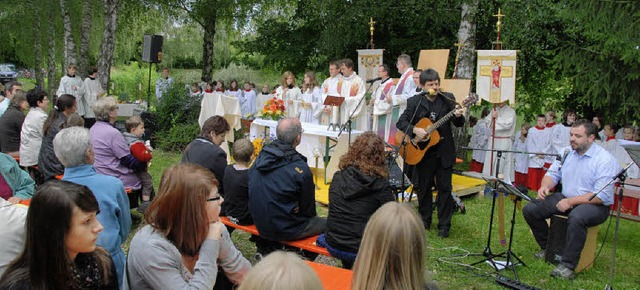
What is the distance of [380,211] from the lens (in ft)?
7.93

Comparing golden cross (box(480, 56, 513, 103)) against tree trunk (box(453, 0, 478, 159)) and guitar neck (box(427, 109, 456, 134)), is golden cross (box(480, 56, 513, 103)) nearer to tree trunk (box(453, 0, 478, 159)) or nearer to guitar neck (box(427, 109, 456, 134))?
tree trunk (box(453, 0, 478, 159))

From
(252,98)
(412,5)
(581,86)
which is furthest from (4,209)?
(252,98)

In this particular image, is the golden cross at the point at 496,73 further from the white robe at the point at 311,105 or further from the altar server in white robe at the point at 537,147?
the white robe at the point at 311,105

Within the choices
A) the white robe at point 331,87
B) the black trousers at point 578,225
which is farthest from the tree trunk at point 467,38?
the black trousers at point 578,225

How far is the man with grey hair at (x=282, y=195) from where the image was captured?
15.1ft

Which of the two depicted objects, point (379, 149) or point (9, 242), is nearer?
point (9, 242)

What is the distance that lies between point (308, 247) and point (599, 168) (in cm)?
284

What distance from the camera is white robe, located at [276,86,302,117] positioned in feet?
36.9

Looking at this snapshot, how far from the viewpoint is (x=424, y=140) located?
619 cm

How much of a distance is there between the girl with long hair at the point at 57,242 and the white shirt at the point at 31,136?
524 centimetres

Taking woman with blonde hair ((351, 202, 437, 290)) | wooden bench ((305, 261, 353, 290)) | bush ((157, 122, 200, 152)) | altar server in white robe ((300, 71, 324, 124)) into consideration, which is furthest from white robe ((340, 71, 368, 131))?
woman with blonde hair ((351, 202, 437, 290))

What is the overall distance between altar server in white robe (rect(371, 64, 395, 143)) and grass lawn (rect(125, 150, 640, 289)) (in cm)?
253

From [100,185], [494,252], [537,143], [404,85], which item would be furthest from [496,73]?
[100,185]

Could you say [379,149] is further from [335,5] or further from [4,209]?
[335,5]
